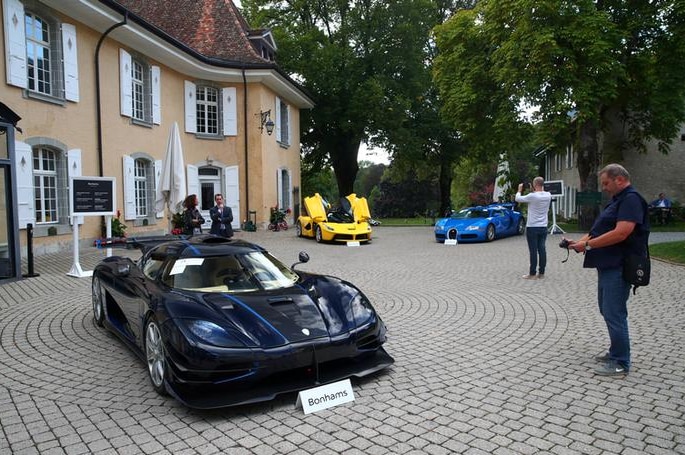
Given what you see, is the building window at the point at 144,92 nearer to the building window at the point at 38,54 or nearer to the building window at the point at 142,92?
the building window at the point at 142,92

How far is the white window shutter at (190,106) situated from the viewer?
20172mm

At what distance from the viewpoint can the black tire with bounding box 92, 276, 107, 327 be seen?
5.96 meters

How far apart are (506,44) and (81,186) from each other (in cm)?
1504

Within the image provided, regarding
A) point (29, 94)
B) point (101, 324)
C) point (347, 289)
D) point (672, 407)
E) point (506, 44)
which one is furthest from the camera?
point (506, 44)

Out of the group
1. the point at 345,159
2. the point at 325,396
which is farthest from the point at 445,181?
the point at 325,396

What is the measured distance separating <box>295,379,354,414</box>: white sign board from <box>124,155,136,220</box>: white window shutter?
1431cm

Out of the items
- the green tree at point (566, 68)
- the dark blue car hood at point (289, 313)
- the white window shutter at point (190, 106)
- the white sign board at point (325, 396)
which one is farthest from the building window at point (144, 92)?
the white sign board at point (325, 396)

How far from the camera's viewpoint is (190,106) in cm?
2036

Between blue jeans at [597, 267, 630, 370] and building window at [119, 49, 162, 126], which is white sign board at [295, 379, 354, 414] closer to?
blue jeans at [597, 267, 630, 370]

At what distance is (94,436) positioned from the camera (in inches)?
134

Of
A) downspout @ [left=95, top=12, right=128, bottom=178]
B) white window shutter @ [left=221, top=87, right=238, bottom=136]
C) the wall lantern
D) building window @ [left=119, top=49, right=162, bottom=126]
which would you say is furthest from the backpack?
white window shutter @ [left=221, top=87, right=238, bottom=136]

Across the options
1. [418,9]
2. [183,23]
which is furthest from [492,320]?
[418,9]

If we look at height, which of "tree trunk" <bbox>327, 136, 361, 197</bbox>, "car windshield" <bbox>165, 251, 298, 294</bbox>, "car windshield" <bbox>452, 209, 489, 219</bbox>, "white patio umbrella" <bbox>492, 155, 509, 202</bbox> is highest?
"tree trunk" <bbox>327, 136, 361, 197</bbox>

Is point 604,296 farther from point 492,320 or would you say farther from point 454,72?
point 454,72
